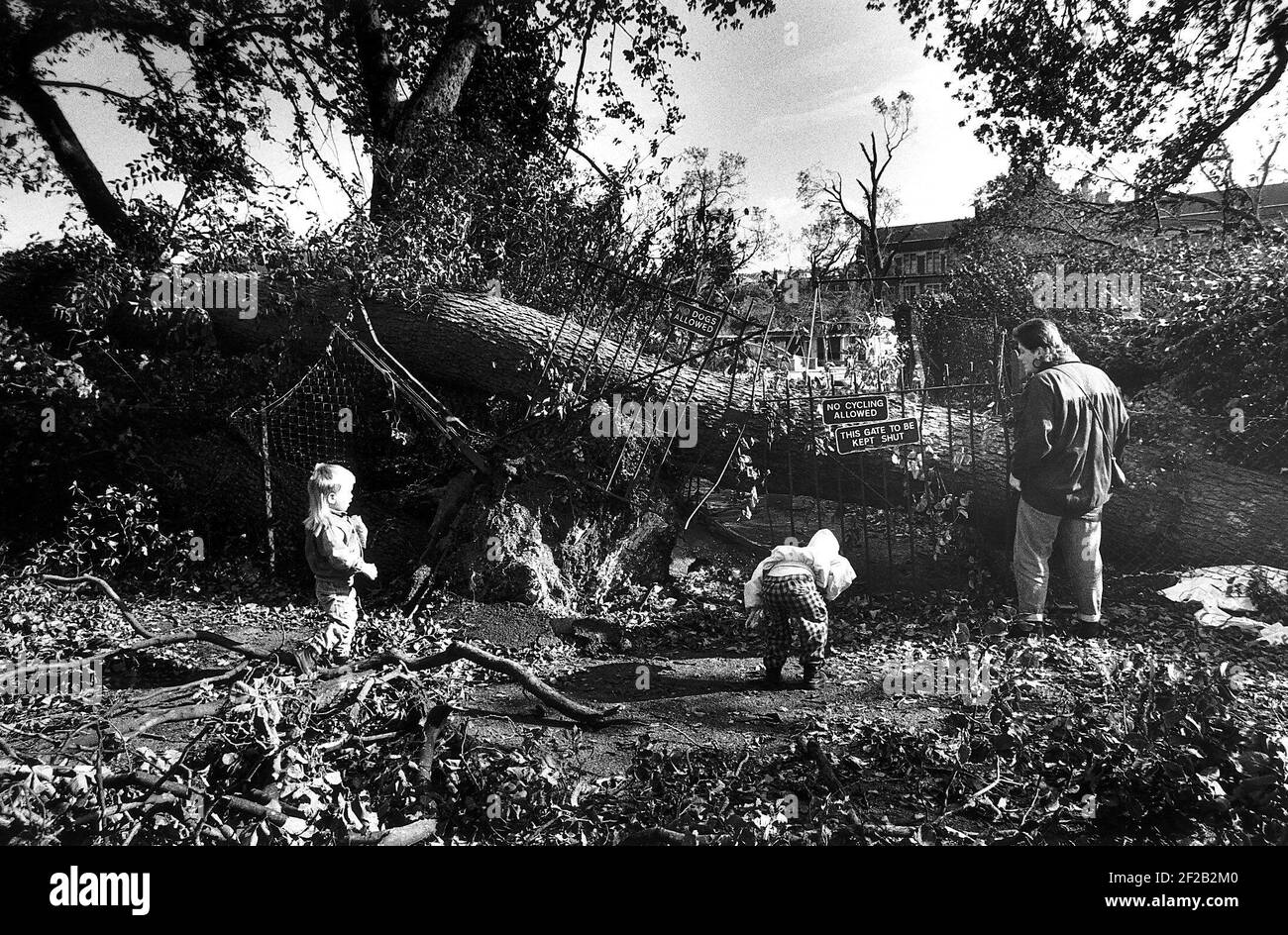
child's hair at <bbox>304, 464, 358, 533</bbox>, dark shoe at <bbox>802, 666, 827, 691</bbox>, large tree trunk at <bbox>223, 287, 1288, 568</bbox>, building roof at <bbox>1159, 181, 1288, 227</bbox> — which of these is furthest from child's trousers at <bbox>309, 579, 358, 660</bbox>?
building roof at <bbox>1159, 181, 1288, 227</bbox>

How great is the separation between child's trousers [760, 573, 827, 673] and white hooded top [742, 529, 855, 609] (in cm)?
6

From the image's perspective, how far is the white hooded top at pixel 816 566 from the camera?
3588 mm

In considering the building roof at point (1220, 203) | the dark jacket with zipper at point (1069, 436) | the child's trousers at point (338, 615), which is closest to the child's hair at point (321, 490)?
the child's trousers at point (338, 615)

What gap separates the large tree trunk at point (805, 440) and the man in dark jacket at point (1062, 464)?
1.63 feet

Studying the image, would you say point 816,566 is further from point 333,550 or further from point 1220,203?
point 1220,203

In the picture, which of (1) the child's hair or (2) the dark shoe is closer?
(2) the dark shoe

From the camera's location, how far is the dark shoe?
11.6ft

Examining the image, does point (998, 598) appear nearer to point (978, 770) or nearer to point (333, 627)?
point (978, 770)

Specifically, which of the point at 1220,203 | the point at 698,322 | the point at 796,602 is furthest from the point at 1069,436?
the point at 1220,203

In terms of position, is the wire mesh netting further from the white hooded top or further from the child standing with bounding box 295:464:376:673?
the white hooded top

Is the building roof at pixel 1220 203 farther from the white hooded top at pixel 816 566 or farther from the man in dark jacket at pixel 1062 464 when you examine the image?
the white hooded top at pixel 816 566

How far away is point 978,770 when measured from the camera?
8.50ft
